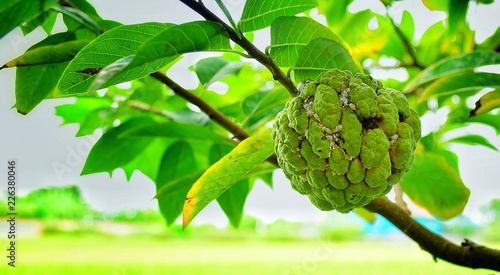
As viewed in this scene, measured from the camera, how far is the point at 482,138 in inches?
52.9

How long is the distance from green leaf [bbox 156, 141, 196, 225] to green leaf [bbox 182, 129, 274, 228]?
0.47m

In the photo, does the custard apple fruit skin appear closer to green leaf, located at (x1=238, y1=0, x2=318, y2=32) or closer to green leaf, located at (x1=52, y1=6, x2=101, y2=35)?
green leaf, located at (x1=238, y1=0, x2=318, y2=32)

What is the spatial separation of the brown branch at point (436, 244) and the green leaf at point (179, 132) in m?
0.38

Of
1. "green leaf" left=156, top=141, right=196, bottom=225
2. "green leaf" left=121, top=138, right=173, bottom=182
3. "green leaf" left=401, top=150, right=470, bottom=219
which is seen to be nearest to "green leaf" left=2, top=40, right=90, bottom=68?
"green leaf" left=156, top=141, right=196, bottom=225

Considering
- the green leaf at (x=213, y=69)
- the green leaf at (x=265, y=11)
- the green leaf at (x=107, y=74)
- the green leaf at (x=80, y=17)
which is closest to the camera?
the green leaf at (x=107, y=74)

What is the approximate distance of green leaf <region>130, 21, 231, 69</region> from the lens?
54 centimetres

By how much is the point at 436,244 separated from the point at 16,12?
820mm

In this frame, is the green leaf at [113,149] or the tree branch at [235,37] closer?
the tree branch at [235,37]

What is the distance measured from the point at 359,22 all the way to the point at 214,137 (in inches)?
26.3

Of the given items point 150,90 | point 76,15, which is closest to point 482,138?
point 150,90

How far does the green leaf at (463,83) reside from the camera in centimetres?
84

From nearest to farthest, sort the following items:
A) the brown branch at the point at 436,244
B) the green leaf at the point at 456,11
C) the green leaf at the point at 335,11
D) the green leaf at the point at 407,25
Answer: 1. the brown branch at the point at 436,244
2. the green leaf at the point at 456,11
3. the green leaf at the point at 335,11
4. the green leaf at the point at 407,25

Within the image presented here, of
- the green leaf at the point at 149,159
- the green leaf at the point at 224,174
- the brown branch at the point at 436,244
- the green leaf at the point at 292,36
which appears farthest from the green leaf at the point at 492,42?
the green leaf at the point at 149,159

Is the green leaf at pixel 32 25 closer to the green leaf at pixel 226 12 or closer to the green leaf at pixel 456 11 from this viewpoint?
the green leaf at pixel 226 12
